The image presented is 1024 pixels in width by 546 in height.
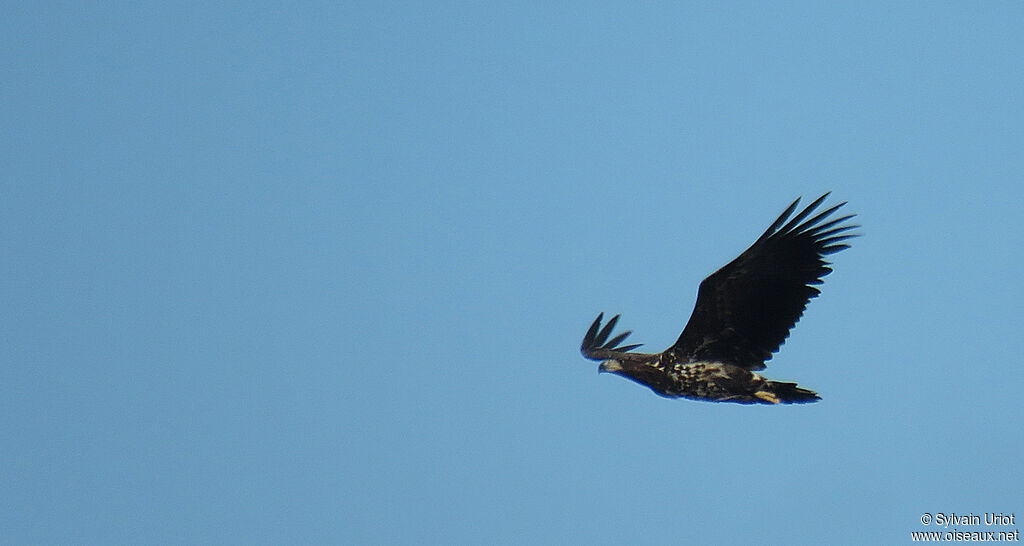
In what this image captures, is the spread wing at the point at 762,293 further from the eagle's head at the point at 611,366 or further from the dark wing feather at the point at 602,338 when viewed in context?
the dark wing feather at the point at 602,338

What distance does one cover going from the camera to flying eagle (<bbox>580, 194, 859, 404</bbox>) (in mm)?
17766

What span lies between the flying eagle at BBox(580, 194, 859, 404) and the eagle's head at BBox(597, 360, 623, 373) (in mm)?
15

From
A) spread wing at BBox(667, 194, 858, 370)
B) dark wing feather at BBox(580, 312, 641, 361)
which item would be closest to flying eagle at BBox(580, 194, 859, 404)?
spread wing at BBox(667, 194, 858, 370)

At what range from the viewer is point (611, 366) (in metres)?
19.0

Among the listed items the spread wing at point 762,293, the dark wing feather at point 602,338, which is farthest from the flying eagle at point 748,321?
the dark wing feather at point 602,338

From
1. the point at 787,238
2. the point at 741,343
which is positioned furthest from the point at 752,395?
the point at 787,238

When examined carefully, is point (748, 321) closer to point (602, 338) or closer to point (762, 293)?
point (762, 293)

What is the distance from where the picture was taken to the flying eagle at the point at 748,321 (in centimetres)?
1777

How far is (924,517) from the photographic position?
18.6 metres

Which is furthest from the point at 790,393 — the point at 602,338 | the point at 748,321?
the point at 602,338

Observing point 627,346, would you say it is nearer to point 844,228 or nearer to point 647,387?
point 647,387

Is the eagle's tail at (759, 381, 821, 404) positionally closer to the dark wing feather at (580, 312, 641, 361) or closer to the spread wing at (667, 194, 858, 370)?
the spread wing at (667, 194, 858, 370)

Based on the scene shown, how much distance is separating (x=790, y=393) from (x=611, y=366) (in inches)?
108

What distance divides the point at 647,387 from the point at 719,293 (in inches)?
77.1
